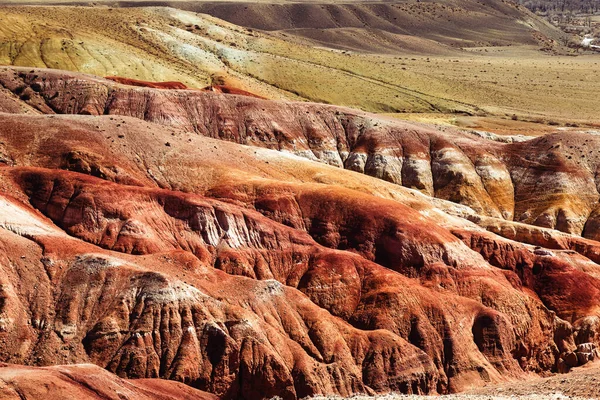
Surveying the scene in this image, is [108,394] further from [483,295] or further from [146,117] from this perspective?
[146,117]

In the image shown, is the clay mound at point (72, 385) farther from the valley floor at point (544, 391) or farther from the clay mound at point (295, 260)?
the valley floor at point (544, 391)

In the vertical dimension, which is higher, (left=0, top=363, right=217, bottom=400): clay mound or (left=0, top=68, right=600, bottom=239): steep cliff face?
(left=0, top=363, right=217, bottom=400): clay mound

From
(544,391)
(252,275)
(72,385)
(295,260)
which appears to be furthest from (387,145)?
(72,385)

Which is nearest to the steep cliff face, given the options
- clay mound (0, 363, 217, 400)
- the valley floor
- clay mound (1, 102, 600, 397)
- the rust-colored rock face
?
the rust-colored rock face

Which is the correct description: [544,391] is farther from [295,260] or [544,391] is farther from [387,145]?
[387,145]

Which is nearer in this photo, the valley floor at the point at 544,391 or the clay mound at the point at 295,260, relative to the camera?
the valley floor at the point at 544,391

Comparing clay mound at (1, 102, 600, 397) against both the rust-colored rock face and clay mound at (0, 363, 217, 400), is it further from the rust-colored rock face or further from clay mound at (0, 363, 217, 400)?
clay mound at (0, 363, 217, 400)

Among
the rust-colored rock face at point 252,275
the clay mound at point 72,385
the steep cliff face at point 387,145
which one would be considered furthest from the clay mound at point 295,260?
the steep cliff face at point 387,145
